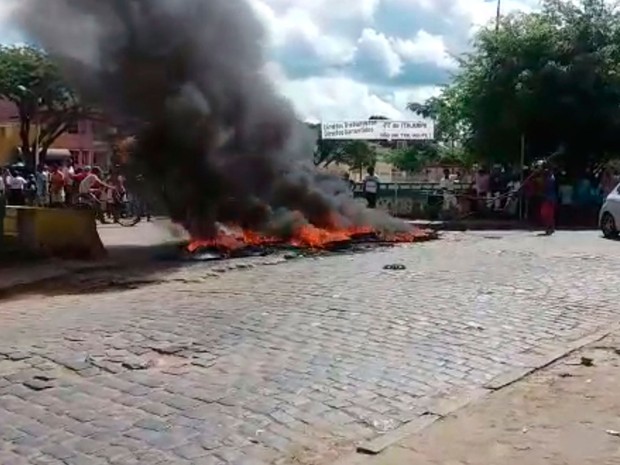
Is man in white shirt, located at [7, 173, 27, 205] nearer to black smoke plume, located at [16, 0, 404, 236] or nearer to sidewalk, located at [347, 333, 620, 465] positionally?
black smoke plume, located at [16, 0, 404, 236]

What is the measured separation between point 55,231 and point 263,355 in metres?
8.77

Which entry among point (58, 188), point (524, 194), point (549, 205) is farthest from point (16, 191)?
point (524, 194)

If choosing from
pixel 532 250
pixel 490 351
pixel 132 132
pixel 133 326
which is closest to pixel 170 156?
pixel 132 132

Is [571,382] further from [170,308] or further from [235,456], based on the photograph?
[170,308]

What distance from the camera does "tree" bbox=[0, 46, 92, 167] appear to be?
35.2 m

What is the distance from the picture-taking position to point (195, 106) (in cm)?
1683

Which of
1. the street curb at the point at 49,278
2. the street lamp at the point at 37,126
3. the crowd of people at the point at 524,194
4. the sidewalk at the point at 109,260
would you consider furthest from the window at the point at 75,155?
the street curb at the point at 49,278

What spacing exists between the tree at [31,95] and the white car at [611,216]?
20.7 meters

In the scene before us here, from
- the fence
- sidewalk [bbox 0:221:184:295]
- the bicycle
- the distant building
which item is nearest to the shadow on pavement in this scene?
sidewalk [bbox 0:221:184:295]

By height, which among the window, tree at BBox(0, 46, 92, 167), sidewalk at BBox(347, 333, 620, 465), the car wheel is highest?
tree at BBox(0, 46, 92, 167)

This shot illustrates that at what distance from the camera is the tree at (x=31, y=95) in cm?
3519

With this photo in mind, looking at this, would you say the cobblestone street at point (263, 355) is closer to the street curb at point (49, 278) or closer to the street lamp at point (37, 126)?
the street curb at point (49, 278)

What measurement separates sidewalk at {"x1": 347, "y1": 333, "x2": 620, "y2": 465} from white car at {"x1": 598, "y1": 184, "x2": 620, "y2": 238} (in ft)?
44.5

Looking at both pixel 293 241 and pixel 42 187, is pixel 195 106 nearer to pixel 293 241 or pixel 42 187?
pixel 293 241
